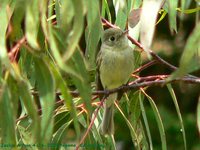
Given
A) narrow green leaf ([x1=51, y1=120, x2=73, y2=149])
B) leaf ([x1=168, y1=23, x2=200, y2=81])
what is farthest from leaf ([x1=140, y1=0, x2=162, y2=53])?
narrow green leaf ([x1=51, y1=120, x2=73, y2=149])

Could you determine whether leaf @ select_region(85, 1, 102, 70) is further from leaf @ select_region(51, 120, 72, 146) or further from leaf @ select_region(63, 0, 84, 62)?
leaf @ select_region(51, 120, 72, 146)

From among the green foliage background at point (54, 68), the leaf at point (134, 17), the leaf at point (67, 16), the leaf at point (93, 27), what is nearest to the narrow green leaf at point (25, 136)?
the green foliage background at point (54, 68)

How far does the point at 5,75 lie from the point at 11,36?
6.2 inches

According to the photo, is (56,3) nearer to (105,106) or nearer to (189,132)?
(105,106)

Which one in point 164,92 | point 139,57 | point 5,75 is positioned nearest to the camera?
point 5,75

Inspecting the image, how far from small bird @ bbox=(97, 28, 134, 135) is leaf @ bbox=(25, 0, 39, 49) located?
135cm

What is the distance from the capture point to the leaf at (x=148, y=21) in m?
1.93

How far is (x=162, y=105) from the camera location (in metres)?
6.64

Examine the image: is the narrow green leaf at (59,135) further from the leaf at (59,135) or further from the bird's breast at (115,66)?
the bird's breast at (115,66)

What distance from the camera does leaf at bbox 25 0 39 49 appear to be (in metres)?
1.89

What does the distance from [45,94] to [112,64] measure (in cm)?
142

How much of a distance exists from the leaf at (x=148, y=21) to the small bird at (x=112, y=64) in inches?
47.6

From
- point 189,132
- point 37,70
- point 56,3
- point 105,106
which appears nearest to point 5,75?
point 37,70

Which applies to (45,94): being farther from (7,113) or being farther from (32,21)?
(32,21)
